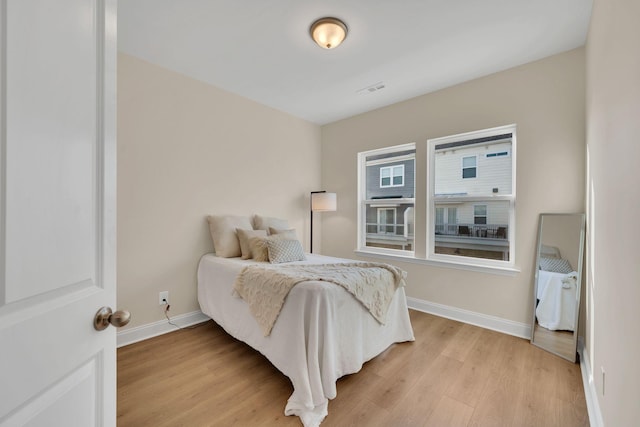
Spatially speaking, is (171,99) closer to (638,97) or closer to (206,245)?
(206,245)

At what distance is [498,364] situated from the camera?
2.10m

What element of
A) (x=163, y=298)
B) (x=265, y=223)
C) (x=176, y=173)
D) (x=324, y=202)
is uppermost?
(x=176, y=173)

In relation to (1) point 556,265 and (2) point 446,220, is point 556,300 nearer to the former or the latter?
(1) point 556,265

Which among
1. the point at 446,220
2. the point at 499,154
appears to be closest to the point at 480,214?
the point at 446,220

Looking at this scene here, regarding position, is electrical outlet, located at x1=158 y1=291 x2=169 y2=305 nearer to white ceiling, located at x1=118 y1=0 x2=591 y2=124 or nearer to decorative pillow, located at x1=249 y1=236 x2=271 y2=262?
decorative pillow, located at x1=249 y1=236 x2=271 y2=262

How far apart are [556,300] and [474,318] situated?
0.75 meters

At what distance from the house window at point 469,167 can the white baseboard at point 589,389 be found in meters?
1.76

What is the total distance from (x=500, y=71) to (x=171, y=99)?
3394 mm

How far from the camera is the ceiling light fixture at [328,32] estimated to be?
198 cm

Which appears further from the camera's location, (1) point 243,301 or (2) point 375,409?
(1) point 243,301

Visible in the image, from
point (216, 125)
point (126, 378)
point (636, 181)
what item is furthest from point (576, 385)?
point (216, 125)

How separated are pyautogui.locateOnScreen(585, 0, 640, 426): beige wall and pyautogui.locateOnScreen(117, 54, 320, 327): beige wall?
3.13 m

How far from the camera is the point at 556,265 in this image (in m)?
2.38

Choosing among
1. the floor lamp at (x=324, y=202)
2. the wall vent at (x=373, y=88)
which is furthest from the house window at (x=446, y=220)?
the wall vent at (x=373, y=88)
